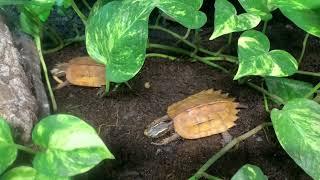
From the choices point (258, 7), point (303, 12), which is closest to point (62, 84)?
point (258, 7)

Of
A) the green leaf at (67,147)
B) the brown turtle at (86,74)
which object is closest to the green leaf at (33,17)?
the brown turtle at (86,74)

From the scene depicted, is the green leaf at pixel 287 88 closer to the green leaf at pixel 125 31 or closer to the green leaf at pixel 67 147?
the green leaf at pixel 125 31

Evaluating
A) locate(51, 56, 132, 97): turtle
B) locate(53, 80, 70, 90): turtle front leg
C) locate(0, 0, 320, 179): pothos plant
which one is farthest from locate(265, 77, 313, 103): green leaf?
locate(53, 80, 70, 90): turtle front leg

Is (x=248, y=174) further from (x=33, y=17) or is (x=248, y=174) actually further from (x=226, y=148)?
(x=33, y=17)

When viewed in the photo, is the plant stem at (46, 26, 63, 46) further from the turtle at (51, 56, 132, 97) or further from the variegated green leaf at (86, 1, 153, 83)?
the variegated green leaf at (86, 1, 153, 83)

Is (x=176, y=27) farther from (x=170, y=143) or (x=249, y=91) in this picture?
(x=170, y=143)

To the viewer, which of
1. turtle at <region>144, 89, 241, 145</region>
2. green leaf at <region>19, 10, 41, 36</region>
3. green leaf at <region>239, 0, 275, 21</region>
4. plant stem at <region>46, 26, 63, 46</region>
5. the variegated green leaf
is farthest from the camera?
plant stem at <region>46, 26, 63, 46</region>
